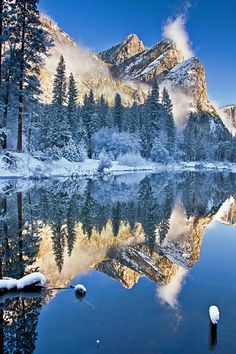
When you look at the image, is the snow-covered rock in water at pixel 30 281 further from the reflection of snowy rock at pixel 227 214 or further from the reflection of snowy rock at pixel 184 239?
the reflection of snowy rock at pixel 227 214

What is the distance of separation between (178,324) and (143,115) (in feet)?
248

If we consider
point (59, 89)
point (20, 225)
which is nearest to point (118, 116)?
point (59, 89)

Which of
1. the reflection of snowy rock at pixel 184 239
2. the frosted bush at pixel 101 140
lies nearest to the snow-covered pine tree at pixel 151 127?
the frosted bush at pixel 101 140

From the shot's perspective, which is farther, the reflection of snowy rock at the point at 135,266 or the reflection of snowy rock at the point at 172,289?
the reflection of snowy rock at the point at 135,266

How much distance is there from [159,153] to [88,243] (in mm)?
55918

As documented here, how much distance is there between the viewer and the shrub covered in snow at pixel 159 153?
63844mm

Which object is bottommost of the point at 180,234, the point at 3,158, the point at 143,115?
the point at 180,234

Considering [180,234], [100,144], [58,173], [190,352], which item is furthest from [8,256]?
[100,144]

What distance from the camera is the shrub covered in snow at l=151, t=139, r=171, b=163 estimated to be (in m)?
63.8

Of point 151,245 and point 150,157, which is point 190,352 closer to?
point 151,245

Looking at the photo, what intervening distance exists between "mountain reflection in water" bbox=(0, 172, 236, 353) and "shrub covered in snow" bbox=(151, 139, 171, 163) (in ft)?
151

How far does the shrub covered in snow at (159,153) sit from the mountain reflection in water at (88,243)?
46.1m

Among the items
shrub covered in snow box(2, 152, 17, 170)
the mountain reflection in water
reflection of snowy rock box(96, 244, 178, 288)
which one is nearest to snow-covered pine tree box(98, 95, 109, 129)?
shrub covered in snow box(2, 152, 17, 170)

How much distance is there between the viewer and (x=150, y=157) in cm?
6600
